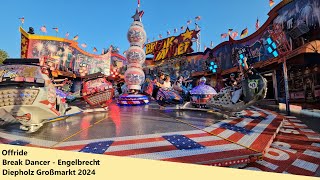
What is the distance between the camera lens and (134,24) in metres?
11.6

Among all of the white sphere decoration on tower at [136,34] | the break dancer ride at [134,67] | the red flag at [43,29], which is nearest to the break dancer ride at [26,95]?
the break dancer ride at [134,67]

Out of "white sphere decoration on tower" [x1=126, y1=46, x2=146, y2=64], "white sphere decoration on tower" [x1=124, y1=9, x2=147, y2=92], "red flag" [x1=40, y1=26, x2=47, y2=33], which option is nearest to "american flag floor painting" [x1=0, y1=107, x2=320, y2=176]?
"white sphere decoration on tower" [x1=124, y1=9, x2=147, y2=92]

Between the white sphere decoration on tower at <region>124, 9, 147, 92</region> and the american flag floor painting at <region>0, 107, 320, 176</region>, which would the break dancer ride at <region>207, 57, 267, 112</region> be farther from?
the white sphere decoration on tower at <region>124, 9, 147, 92</region>

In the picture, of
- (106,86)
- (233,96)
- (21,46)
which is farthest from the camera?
(21,46)

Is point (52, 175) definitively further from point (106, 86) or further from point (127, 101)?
point (127, 101)

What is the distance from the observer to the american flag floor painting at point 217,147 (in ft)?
8.11

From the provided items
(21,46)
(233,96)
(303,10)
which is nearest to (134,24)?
(233,96)

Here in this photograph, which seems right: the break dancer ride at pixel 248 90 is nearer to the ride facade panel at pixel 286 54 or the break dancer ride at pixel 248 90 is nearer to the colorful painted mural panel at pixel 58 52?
the ride facade panel at pixel 286 54

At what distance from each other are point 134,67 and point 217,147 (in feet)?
29.9

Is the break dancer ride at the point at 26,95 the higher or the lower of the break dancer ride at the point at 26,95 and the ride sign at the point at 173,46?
the lower

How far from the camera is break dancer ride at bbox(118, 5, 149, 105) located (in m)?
10.9

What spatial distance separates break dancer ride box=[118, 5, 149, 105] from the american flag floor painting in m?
7.30

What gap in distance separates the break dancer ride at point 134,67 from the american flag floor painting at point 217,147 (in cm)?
730

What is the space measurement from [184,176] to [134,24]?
433 inches
